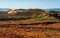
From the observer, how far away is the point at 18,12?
56906 millimetres

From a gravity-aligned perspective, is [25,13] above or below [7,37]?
below

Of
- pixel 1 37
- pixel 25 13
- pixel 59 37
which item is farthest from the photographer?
pixel 25 13

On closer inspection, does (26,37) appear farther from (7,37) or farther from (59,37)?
(59,37)

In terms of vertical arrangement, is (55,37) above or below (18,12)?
above

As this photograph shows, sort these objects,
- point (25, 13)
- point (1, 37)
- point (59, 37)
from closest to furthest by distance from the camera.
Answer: point (1, 37), point (59, 37), point (25, 13)

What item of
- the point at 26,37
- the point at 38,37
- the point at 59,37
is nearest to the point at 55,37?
the point at 59,37

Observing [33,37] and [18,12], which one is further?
[18,12]

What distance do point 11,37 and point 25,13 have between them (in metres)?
41.5

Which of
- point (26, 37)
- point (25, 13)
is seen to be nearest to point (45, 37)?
point (26, 37)

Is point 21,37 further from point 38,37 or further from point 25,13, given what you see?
point 25,13

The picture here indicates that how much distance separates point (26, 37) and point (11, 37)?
4.17 ft

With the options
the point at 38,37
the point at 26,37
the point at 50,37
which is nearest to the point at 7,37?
the point at 26,37

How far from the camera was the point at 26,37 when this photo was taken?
583 inches

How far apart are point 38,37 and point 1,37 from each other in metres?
3.12
